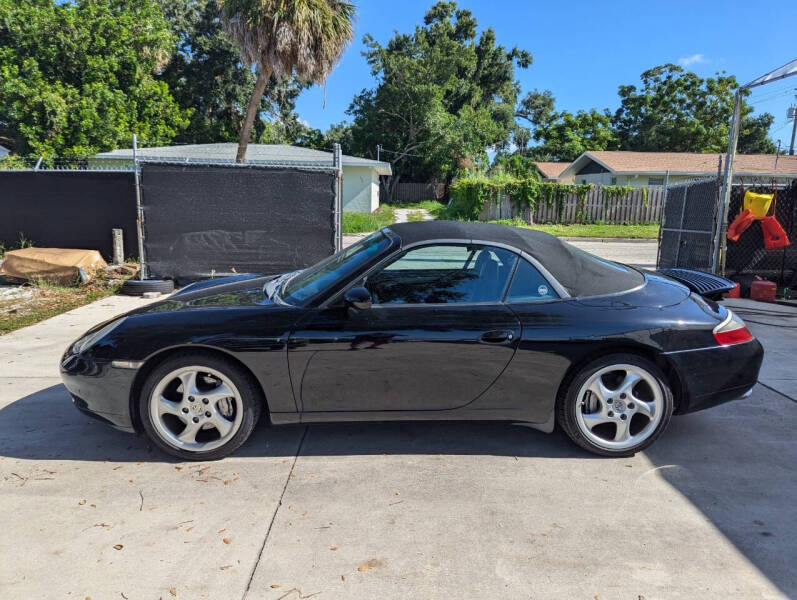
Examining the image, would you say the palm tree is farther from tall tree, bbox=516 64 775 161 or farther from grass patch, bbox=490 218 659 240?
tall tree, bbox=516 64 775 161

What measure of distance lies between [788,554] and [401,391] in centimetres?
202

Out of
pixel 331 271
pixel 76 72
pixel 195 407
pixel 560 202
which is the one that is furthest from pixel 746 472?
pixel 76 72

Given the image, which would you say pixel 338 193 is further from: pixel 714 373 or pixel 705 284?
pixel 714 373

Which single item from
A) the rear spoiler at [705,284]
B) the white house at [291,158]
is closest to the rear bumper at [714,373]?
the rear spoiler at [705,284]

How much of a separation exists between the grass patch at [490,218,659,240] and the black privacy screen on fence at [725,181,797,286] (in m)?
11.2

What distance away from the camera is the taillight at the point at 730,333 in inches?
137

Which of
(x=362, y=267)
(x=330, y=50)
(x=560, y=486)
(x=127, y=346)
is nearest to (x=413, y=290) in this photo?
(x=362, y=267)

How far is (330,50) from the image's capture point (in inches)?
605

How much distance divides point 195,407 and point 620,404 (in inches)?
100

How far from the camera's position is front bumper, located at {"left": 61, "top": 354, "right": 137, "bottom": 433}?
3.30 metres

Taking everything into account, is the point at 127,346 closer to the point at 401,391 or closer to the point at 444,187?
the point at 401,391

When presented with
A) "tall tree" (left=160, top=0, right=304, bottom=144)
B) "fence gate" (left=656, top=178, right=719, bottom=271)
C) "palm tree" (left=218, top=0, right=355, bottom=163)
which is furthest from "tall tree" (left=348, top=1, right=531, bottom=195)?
"fence gate" (left=656, top=178, right=719, bottom=271)

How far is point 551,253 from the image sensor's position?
3.68 m

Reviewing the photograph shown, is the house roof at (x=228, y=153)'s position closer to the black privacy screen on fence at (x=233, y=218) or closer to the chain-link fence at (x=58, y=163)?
the chain-link fence at (x=58, y=163)
